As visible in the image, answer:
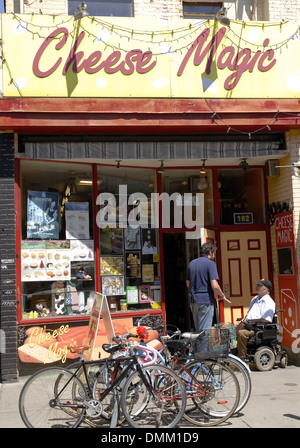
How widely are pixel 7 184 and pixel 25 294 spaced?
1780 millimetres

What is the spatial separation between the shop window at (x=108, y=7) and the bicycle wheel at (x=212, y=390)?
6401 mm

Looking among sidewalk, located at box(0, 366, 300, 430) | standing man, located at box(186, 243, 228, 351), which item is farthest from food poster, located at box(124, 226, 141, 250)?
sidewalk, located at box(0, 366, 300, 430)

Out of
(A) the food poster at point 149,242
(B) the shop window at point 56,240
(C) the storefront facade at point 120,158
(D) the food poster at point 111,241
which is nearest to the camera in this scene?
(C) the storefront facade at point 120,158

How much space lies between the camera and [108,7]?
8969 mm

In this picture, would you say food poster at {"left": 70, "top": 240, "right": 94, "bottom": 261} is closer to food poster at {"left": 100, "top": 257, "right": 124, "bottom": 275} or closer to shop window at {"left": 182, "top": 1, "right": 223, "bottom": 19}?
food poster at {"left": 100, "top": 257, "right": 124, "bottom": 275}

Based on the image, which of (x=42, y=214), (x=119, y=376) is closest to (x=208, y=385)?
(x=119, y=376)

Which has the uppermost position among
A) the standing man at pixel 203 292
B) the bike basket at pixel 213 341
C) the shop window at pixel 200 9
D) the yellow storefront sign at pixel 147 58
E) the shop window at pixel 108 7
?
the shop window at pixel 200 9

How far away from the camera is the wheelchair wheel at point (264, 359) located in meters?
8.11

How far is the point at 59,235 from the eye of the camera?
8.56 metres

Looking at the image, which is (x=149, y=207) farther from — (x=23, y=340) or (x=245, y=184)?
(x=23, y=340)

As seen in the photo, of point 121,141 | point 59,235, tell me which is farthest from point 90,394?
point 121,141

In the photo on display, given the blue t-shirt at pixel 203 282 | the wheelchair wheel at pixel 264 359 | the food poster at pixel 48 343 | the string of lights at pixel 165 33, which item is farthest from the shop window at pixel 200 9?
the wheelchair wheel at pixel 264 359

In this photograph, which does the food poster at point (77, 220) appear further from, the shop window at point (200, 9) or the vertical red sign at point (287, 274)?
the shop window at point (200, 9)

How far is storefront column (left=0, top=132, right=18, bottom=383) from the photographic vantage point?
7.76m
